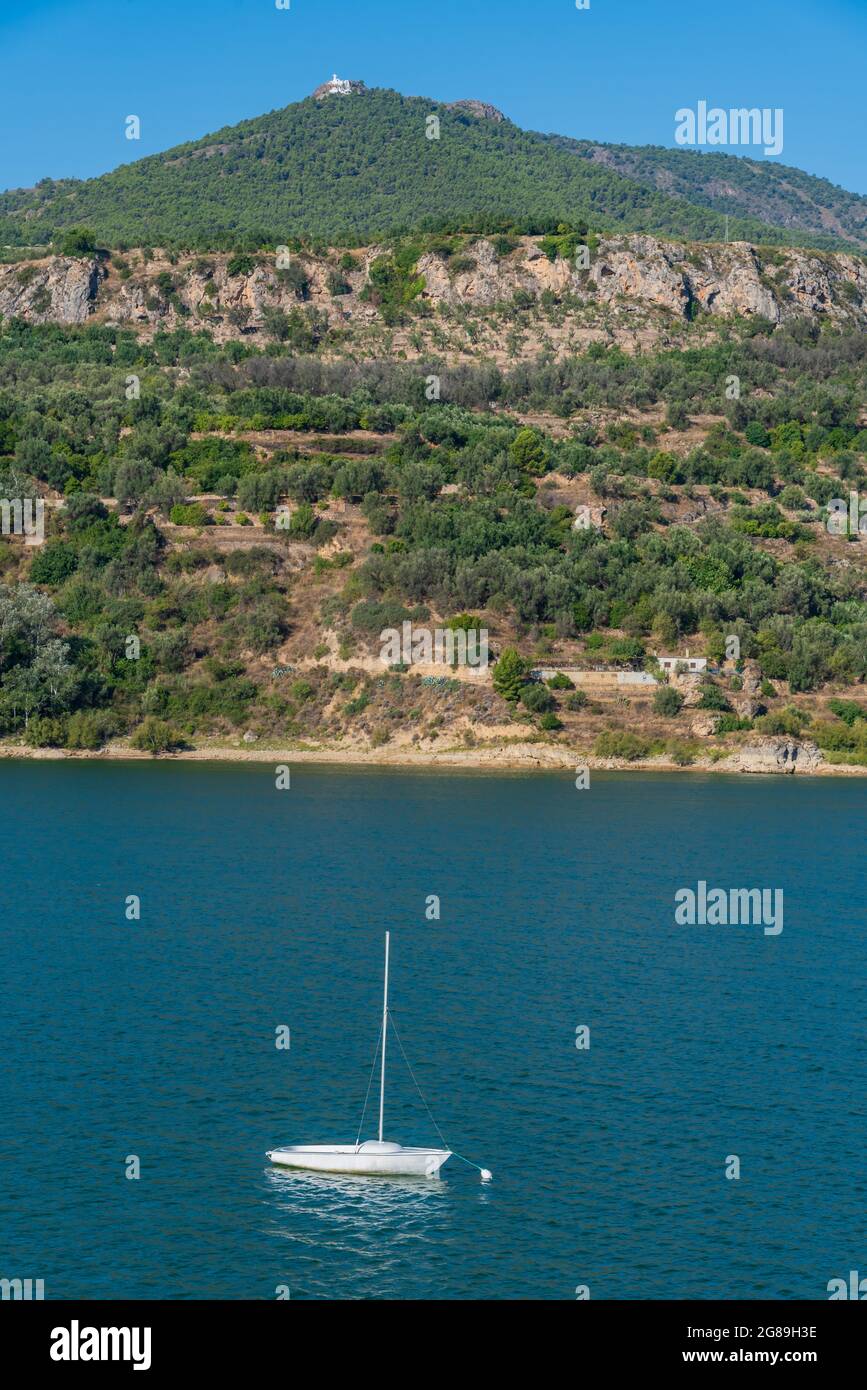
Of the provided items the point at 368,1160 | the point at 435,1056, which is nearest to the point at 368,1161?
the point at 368,1160

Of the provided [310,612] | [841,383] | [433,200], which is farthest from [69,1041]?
[433,200]

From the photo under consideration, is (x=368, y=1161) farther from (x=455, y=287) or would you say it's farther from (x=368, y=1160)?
(x=455, y=287)

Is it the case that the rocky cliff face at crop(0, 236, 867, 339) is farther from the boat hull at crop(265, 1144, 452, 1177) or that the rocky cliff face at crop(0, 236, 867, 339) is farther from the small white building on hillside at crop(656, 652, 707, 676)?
the boat hull at crop(265, 1144, 452, 1177)

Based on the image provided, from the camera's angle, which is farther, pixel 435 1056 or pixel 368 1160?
pixel 435 1056

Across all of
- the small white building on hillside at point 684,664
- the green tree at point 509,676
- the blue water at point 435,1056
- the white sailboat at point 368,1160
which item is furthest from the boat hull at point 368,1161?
the small white building on hillside at point 684,664

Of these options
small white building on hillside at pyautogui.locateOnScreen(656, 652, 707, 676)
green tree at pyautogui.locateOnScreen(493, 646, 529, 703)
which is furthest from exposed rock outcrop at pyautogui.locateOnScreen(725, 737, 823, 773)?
green tree at pyautogui.locateOnScreen(493, 646, 529, 703)
